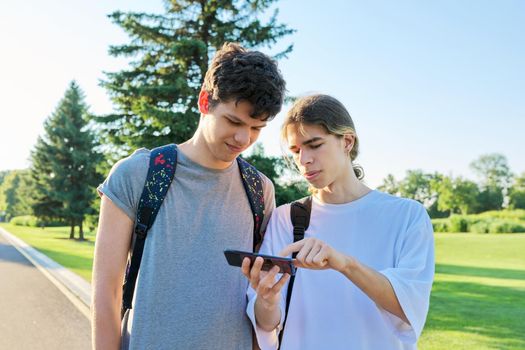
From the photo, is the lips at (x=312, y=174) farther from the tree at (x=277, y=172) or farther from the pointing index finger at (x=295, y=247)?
the tree at (x=277, y=172)

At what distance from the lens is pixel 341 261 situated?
1823 mm

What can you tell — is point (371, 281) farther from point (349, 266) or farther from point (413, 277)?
point (413, 277)

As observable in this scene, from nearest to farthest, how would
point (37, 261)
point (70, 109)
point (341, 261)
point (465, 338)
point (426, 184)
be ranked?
point (341, 261)
point (465, 338)
point (37, 261)
point (70, 109)
point (426, 184)

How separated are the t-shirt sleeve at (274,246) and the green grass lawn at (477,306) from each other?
5312 millimetres

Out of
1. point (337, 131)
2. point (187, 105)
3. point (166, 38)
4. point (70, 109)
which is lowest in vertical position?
point (337, 131)

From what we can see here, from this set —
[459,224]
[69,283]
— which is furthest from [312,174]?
[459,224]

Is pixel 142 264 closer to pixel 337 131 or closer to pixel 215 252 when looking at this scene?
pixel 215 252

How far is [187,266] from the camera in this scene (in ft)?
6.86

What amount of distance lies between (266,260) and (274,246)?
0.50m

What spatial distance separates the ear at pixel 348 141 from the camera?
7.83 feet

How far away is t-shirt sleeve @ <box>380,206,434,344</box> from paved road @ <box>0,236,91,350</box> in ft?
18.2

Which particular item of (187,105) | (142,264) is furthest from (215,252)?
(187,105)

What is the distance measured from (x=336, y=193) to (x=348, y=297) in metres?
0.49

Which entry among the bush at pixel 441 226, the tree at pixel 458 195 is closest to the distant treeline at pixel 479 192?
the tree at pixel 458 195
